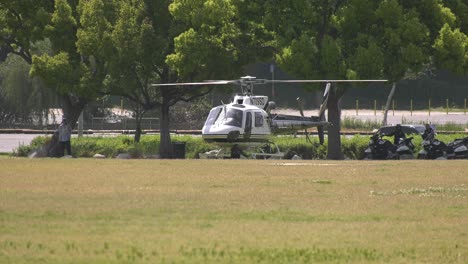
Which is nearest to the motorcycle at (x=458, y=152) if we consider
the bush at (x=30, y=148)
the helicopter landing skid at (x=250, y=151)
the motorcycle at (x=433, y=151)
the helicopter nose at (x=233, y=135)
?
the motorcycle at (x=433, y=151)

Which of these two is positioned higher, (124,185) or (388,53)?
(388,53)

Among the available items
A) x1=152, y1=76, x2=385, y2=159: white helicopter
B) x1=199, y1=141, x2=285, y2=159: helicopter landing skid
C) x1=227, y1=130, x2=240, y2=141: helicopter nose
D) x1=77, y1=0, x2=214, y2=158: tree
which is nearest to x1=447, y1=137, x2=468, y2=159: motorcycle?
x1=152, y1=76, x2=385, y2=159: white helicopter

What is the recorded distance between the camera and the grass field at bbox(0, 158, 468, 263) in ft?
44.0

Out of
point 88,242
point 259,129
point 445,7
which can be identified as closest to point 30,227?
point 88,242

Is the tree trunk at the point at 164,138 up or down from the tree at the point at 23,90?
down

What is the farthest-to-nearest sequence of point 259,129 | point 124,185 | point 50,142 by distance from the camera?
point 50,142
point 259,129
point 124,185

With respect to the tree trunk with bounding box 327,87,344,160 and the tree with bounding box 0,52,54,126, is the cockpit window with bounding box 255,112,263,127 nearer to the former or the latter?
the tree trunk with bounding box 327,87,344,160

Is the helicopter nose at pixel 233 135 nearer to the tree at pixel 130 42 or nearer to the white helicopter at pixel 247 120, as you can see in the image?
the white helicopter at pixel 247 120

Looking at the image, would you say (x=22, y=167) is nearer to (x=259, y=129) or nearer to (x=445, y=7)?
(x=259, y=129)

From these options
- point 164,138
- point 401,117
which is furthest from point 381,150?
point 401,117

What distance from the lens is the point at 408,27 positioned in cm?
5000

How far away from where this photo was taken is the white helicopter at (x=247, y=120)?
45906 mm

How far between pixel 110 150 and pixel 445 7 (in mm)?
15834

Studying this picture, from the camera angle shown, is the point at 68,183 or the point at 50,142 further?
the point at 50,142
